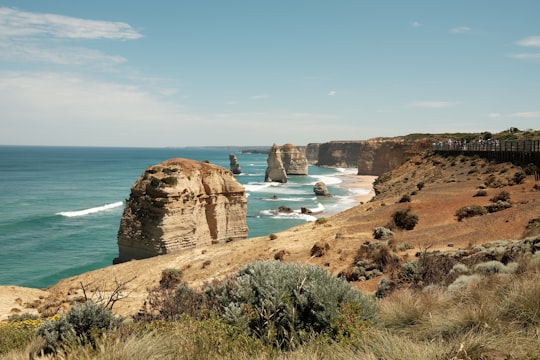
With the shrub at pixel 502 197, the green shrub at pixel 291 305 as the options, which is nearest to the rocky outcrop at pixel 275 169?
the shrub at pixel 502 197

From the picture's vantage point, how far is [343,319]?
6.58 m

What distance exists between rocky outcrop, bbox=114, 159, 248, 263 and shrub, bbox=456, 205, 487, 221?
18.5 metres

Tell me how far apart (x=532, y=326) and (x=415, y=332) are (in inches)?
64.5

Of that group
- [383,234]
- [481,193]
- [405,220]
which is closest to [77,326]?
[383,234]

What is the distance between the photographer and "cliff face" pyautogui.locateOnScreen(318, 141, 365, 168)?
185m

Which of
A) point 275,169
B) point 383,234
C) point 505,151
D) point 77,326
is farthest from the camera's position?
point 275,169

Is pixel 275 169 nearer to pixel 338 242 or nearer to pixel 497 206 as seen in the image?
pixel 497 206

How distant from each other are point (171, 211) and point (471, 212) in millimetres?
19569

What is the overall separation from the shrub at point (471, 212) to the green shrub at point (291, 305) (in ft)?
64.2

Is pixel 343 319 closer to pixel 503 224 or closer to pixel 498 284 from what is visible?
pixel 498 284

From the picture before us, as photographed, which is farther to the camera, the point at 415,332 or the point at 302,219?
the point at 302,219

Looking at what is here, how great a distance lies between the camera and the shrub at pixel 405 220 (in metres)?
25.0

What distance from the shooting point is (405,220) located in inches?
993

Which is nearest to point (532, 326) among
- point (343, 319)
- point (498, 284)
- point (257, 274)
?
point (498, 284)
